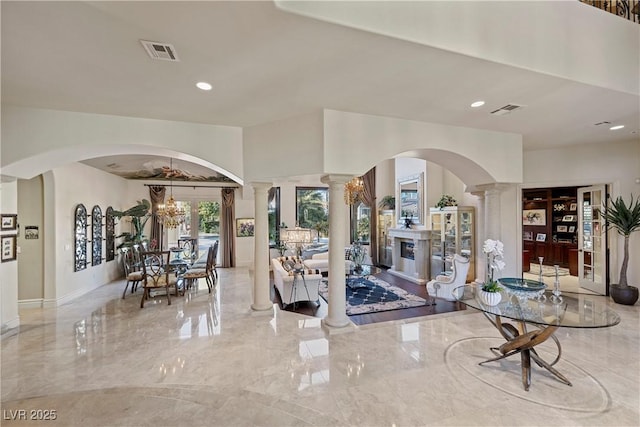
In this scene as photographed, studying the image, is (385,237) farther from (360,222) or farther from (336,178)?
(336,178)

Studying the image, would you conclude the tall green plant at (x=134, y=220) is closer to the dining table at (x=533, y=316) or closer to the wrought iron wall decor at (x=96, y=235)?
the wrought iron wall decor at (x=96, y=235)

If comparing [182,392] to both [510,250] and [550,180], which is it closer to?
[510,250]

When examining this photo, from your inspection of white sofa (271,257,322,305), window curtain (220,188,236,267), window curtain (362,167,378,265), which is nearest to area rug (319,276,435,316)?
white sofa (271,257,322,305)

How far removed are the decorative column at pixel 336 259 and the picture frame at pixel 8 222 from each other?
4863mm

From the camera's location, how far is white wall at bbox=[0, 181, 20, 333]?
4172 mm

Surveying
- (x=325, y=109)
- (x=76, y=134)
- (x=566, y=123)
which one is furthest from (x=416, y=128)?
(x=76, y=134)

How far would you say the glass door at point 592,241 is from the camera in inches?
231

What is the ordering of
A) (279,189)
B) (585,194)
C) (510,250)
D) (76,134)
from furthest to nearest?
(279,189) < (585,194) < (510,250) < (76,134)

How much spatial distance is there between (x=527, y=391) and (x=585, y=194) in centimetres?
587

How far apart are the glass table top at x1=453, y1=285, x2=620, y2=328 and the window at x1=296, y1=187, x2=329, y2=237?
23.9ft

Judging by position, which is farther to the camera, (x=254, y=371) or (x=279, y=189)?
(x=279, y=189)

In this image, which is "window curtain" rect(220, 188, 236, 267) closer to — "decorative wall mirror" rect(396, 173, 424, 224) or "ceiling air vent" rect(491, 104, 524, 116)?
"decorative wall mirror" rect(396, 173, 424, 224)

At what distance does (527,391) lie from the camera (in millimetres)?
2695

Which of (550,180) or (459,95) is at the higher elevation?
(459,95)
